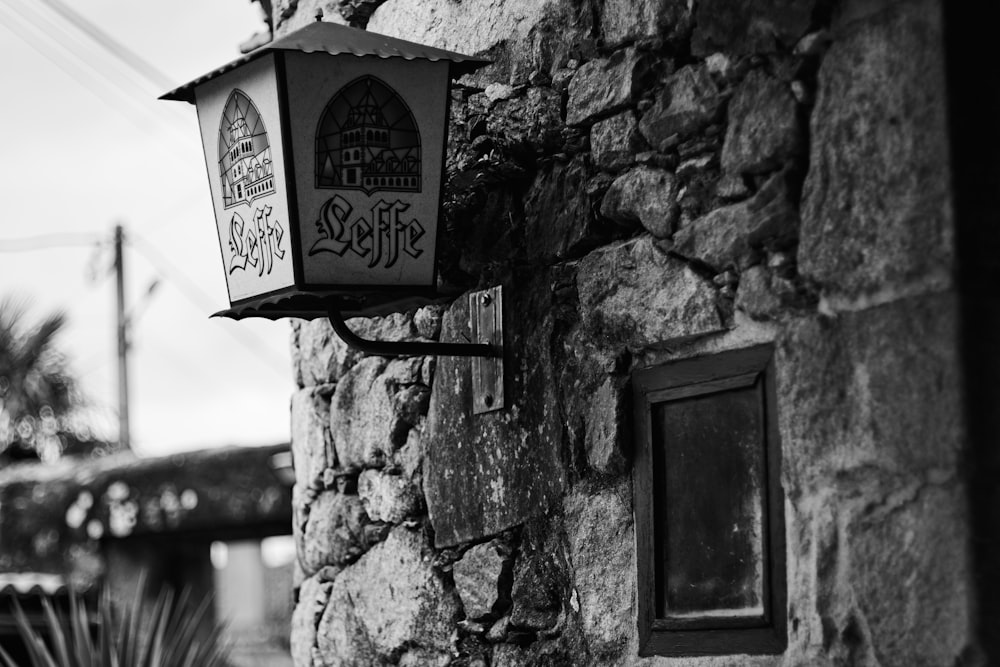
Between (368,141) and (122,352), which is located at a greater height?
(122,352)

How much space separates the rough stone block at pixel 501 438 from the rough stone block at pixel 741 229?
1.50 feet

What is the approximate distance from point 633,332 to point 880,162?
0.65m

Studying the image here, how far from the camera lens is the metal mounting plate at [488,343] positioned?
276cm

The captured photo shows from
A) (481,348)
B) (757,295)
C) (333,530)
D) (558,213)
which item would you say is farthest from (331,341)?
(757,295)

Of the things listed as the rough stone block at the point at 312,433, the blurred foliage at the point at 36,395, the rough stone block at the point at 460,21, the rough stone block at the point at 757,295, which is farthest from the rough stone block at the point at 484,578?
the blurred foliage at the point at 36,395

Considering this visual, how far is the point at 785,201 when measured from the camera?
6.80 ft

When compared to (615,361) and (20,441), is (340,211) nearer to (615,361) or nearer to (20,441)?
(615,361)

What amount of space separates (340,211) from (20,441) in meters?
11.2

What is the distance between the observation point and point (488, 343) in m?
2.80

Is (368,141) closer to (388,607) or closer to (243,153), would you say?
(243,153)

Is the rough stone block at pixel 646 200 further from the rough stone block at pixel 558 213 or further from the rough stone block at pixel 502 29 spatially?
the rough stone block at pixel 502 29

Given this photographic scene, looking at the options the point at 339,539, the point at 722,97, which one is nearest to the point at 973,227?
the point at 722,97

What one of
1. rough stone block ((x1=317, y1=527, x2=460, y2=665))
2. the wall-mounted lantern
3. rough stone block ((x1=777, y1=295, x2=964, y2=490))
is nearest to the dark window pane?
rough stone block ((x1=777, y1=295, x2=964, y2=490))

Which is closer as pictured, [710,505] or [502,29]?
[710,505]
